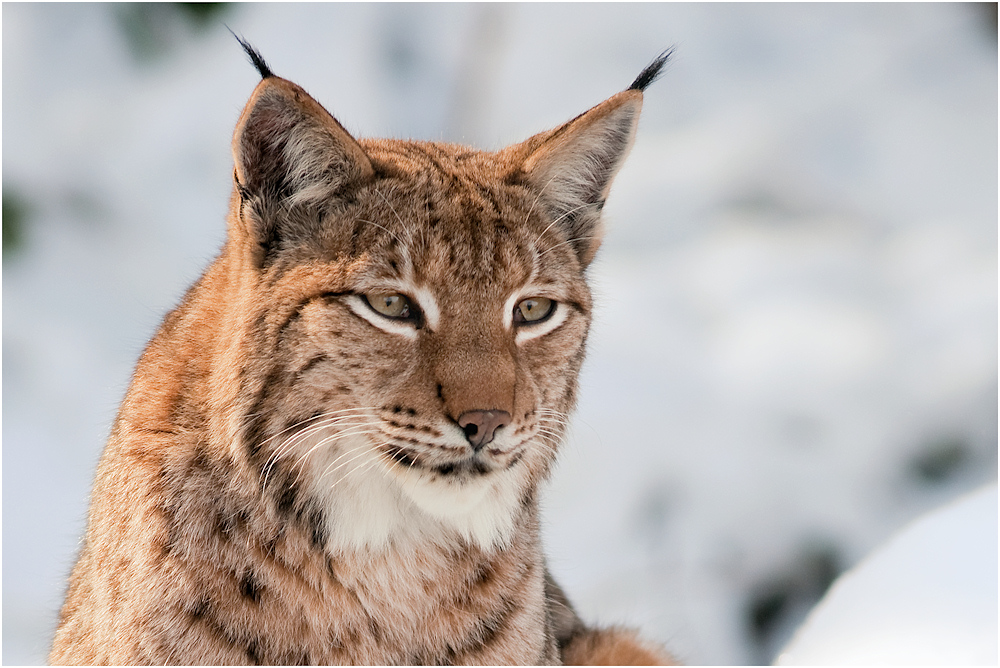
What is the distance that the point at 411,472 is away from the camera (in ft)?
6.60

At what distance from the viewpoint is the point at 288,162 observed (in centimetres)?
212

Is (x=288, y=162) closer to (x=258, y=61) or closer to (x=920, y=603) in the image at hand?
(x=258, y=61)

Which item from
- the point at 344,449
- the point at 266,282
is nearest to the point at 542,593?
the point at 344,449

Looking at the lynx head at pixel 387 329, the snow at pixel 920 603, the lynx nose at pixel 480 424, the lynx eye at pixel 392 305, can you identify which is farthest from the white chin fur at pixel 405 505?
the snow at pixel 920 603

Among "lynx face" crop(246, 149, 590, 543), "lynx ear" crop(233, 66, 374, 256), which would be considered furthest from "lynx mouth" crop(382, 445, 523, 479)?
"lynx ear" crop(233, 66, 374, 256)

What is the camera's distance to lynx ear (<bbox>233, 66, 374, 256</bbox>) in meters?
1.99

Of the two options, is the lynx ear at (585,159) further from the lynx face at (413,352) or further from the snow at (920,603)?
the snow at (920,603)

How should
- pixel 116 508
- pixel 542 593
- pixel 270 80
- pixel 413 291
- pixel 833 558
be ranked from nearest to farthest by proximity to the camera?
pixel 270 80 < pixel 413 291 < pixel 116 508 < pixel 542 593 < pixel 833 558

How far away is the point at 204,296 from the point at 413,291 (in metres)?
0.66

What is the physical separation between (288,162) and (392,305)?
1.36 feet

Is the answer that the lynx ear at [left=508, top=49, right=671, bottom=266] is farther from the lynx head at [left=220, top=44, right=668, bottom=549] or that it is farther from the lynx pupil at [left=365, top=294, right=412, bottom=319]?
the lynx pupil at [left=365, top=294, right=412, bottom=319]

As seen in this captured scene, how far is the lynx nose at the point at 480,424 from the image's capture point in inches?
76.0

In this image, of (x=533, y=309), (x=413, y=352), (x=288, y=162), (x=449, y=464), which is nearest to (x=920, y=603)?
(x=533, y=309)

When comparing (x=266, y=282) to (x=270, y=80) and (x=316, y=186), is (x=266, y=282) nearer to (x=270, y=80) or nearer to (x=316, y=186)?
(x=316, y=186)
